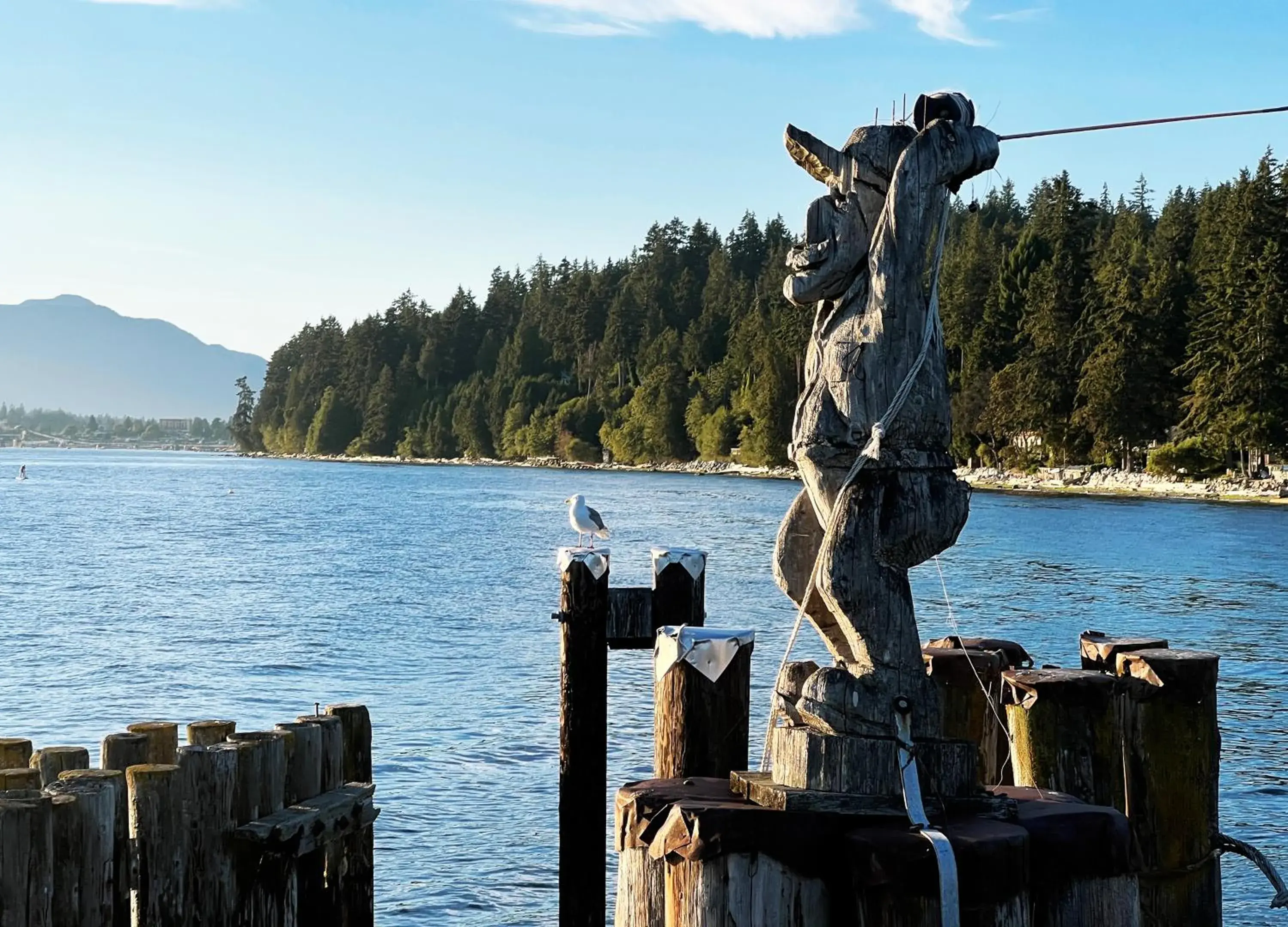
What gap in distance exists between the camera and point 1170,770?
7605 mm

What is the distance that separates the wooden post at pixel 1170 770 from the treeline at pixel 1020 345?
1676 inches

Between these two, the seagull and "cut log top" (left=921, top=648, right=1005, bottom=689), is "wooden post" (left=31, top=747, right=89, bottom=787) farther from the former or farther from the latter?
the seagull

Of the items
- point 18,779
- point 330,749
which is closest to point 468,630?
point 330,749

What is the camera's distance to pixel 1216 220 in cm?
10719

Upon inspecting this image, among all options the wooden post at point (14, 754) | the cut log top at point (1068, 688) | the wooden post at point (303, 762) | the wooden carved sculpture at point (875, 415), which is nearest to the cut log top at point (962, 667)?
the cut log top at point (1068, 688)

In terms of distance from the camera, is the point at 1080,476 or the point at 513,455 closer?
the point at 1080,476

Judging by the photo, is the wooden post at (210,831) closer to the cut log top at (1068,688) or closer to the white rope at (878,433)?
the white rope at (878,433)

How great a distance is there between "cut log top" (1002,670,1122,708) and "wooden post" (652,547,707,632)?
233 centimetres

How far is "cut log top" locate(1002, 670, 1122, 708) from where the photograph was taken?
7355 millimetres

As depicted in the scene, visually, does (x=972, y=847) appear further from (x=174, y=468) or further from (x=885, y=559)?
(x=174, y=468)

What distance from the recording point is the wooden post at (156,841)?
5.89 metres

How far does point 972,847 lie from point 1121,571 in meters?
39.6

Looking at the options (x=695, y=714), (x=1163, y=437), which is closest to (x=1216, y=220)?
(x=1163, y=437)

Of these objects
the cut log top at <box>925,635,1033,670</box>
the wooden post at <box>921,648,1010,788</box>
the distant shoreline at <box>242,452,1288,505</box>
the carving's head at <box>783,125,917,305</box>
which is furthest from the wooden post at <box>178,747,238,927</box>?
the distant shoreline at <box>242,452,1288,505</box>
